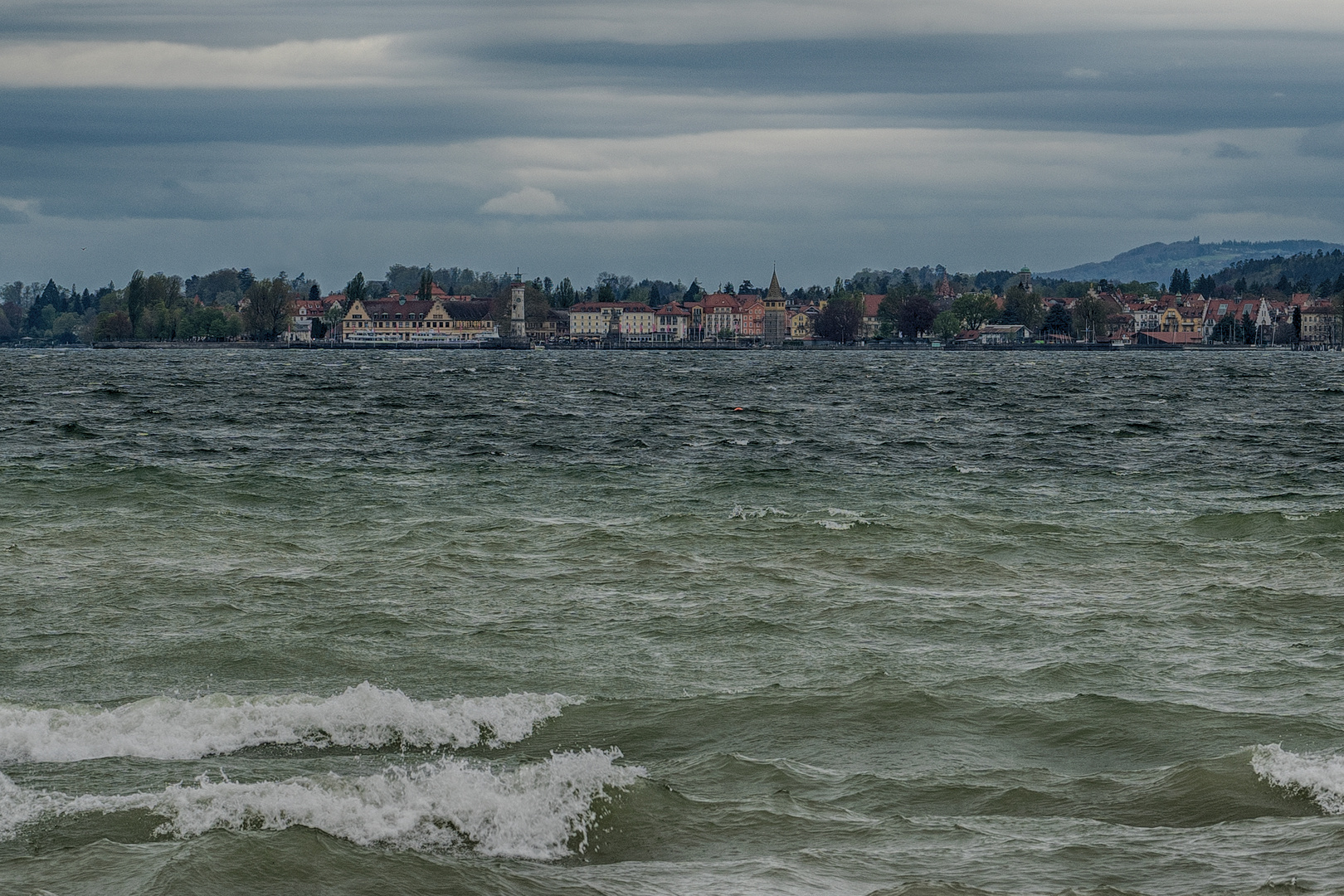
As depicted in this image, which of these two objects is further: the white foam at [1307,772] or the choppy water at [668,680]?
the white foam at [1307,772]

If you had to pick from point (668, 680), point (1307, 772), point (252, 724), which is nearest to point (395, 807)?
point (252, 724)

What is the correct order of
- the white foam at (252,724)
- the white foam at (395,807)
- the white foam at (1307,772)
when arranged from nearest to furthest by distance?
1. the white foam at (395,807)
2. the white foam at (1307,772)
3. the white foam at (252,724)

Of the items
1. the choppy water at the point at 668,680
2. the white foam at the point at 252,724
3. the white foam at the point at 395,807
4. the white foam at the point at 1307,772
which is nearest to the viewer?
the choppy water at the point at 668,680

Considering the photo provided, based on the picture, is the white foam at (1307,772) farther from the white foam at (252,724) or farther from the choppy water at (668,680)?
the white foam at (252,724)

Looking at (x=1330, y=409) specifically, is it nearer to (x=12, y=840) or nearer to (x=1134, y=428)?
(x=1134, y=428)

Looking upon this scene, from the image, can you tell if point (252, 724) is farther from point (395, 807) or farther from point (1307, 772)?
point (1307, 772)

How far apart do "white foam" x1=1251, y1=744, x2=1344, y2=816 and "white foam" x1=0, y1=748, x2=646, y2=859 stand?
5588 mm

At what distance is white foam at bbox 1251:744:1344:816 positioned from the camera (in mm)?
12602

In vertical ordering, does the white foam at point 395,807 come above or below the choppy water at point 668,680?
above

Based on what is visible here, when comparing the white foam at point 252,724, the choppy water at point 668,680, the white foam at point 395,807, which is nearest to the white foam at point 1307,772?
the choppy water at point 668,680

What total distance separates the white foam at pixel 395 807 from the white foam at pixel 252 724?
5.14 ft

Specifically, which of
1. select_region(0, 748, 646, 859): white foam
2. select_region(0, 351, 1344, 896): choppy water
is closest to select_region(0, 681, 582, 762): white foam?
select_region(0, 351, 1344, 896): choppy water

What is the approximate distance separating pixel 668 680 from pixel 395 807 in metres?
6.00

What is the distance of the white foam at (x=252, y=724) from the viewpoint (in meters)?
14.2
